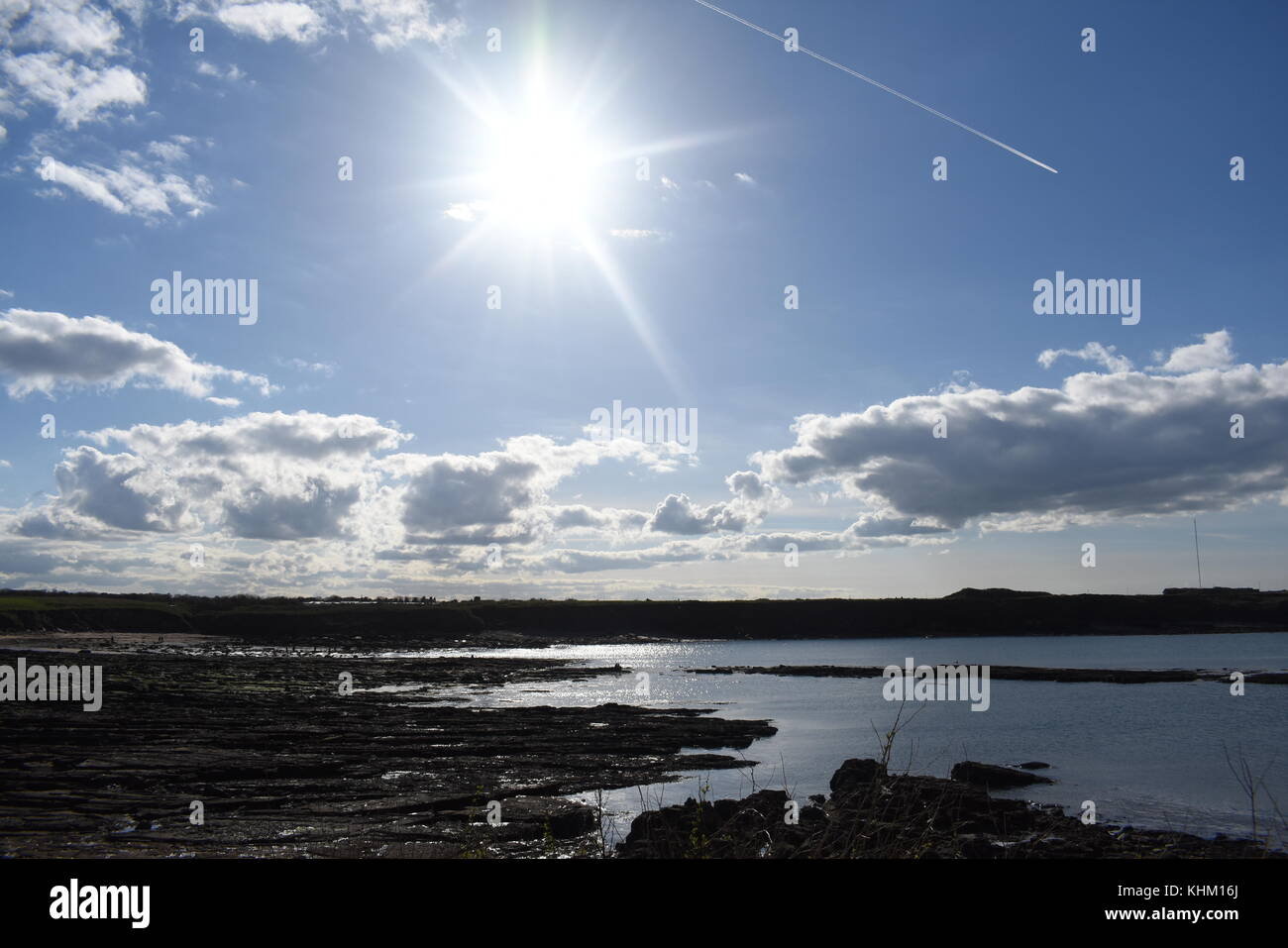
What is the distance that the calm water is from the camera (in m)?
27.8

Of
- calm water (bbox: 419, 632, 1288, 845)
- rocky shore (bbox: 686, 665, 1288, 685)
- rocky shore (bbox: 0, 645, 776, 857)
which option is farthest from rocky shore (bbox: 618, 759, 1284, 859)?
rocky shore (bbox: 686, 665, 1288, 685)

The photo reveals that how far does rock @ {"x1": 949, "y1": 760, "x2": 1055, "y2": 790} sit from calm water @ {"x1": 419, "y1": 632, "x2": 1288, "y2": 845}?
0.62m

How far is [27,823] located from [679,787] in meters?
17.8

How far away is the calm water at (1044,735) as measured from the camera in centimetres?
2784

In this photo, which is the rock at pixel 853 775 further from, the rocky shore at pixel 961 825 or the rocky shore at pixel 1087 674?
the rocky shore at pixel 1087 674

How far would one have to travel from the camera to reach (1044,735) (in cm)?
4566

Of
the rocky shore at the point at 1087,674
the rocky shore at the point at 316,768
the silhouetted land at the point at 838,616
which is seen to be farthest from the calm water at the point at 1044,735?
the silhouetted land at the point at 838,616

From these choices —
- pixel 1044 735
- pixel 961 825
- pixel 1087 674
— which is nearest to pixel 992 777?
pixel 961 825

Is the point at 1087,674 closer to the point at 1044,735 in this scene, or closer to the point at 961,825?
the point at 1044,735

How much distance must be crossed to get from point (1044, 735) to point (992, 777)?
18.3 m
